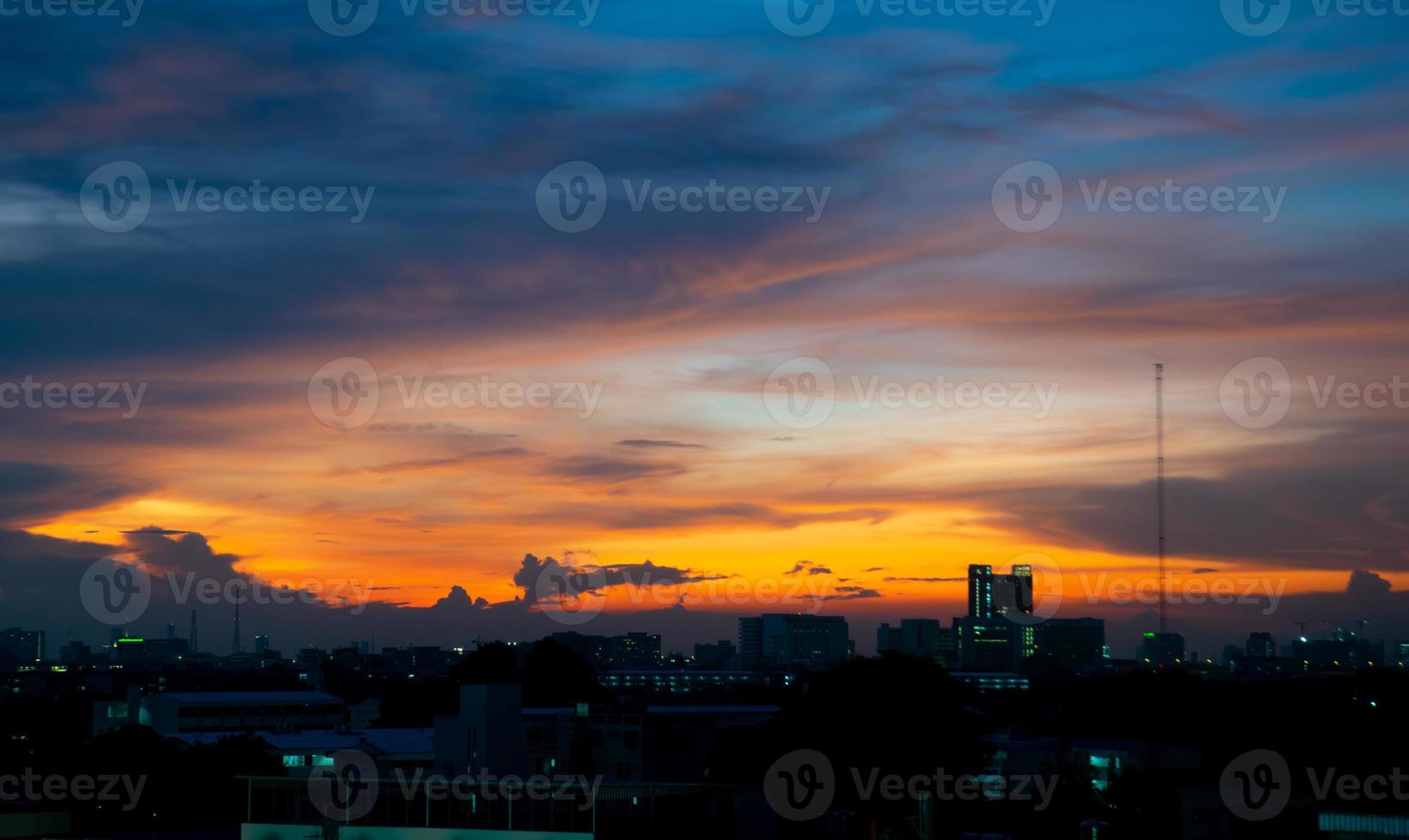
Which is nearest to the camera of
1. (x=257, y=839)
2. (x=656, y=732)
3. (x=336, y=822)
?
(x=336, y=822)

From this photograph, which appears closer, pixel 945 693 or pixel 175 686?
pixel 945 693

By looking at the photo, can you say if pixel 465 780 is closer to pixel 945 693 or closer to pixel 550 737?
pixel 945 693

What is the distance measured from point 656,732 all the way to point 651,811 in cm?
3264

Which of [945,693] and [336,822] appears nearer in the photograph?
[336,822]

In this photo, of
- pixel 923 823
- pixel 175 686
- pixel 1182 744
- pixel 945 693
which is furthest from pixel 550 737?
pixel 175 686

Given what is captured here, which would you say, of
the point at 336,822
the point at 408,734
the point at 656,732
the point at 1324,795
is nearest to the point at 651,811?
the point at 336,822

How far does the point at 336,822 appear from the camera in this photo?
1302 inches

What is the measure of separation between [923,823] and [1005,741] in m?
54.2

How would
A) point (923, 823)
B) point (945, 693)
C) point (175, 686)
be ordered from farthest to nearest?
point (175, 686), point (945, 693), point (923, 823)

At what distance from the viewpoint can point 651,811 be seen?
35.0 m

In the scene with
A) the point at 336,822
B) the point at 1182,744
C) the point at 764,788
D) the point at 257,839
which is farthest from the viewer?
the point at 1182,744

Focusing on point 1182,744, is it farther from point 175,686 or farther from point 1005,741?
point 175,686

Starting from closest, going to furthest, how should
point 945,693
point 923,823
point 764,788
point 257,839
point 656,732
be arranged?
1. point 923,823
2. point 257,839
3. point 764,788
4. point 945,693
5. point 656,732

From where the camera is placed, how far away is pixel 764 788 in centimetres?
4506
